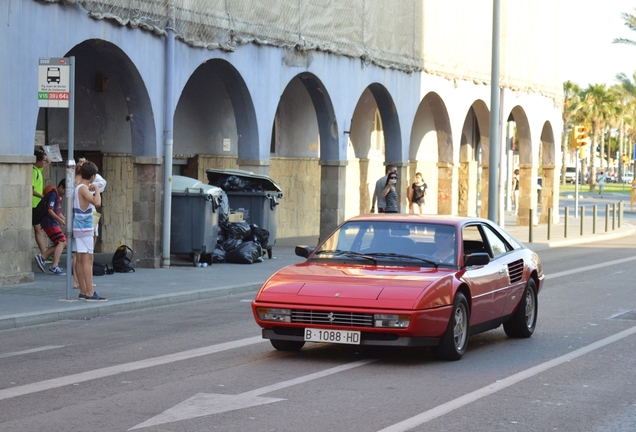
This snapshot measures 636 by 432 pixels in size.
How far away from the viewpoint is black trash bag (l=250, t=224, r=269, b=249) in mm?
22531

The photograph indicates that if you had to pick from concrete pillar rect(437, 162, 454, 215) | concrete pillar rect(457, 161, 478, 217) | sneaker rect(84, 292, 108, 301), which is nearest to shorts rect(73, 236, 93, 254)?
sneaker rect(84, 292, 108, 301)

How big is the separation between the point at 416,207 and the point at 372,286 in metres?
22.0

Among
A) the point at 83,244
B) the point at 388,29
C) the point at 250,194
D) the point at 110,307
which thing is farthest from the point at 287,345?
the point at 388,29

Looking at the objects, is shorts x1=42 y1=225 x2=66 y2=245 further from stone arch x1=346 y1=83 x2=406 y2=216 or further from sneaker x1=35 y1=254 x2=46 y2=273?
A: stone arch x1=346 y1=83 x2=406 y2=216

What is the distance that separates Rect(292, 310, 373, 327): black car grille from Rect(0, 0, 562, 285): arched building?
7658mm

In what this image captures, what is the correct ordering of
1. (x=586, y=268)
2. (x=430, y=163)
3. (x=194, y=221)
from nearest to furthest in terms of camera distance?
(x=194, y=221), (x=586, y=268), (x=430, y=163)

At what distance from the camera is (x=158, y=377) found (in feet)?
30.9

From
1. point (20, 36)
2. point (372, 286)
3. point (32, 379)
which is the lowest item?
point (32, 379)

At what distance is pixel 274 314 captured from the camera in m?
10.1

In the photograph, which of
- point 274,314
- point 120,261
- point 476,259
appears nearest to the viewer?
point 274,314

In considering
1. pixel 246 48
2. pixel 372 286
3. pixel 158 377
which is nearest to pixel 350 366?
pixel 372 286

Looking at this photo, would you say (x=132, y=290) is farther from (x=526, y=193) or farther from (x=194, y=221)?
(x=526, y=193)

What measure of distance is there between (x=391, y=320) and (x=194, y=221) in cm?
1126

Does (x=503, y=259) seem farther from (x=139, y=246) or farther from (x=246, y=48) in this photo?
(x=246, y=48)
